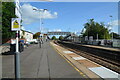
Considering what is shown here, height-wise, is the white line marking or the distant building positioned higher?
the distant building

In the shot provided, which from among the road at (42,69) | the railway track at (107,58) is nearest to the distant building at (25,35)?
the railway track at (107,58)

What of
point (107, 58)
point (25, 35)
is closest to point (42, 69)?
point (107, 58)

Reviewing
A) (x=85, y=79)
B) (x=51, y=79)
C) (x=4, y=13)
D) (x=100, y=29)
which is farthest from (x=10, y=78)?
(x=100, y=29)

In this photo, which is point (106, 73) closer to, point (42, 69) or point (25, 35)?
point (42, 69)

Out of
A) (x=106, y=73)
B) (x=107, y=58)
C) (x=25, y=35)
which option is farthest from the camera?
(x=25, y=35)

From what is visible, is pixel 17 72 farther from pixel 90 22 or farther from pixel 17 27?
pixel 90 22

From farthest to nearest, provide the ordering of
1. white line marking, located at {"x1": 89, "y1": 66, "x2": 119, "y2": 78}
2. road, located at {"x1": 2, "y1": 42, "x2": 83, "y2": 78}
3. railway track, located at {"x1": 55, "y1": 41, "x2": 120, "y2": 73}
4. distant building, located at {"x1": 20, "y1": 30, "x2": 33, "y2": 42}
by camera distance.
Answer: distant building, located at {"x1": 20, "y1": 30, "x2": 33, "y2": 42} → railway track, located at {"x1": 55, "y1": 41, "x2": 120, "y2": 73} → road, located at {"x1": 2, "y1": 42, "x2": 83, "y2": 78} → white line marking, located at {"x1": 89, "y1": 66, "x2": 119, "y2": 78}

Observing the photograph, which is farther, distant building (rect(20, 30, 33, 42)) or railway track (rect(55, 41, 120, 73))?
distant building (rect(20, 30, 33, 42))

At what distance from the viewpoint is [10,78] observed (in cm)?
673

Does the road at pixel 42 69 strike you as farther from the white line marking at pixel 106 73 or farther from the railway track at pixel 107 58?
the railway track at pixel 107 58

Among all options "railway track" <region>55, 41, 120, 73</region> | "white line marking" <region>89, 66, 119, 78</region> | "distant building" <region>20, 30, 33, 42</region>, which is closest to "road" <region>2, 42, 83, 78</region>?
"white line marking" <region>89, 66, 119, 78</region>

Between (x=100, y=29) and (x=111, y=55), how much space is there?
78293 millimetres

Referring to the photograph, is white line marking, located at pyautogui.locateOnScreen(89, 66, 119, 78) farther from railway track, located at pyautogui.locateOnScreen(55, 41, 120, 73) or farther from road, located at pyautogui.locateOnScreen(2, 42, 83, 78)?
road, located at pyautogui.locateOnScreen(2, 42, 83, 78)

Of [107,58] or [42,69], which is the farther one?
[107,58]
